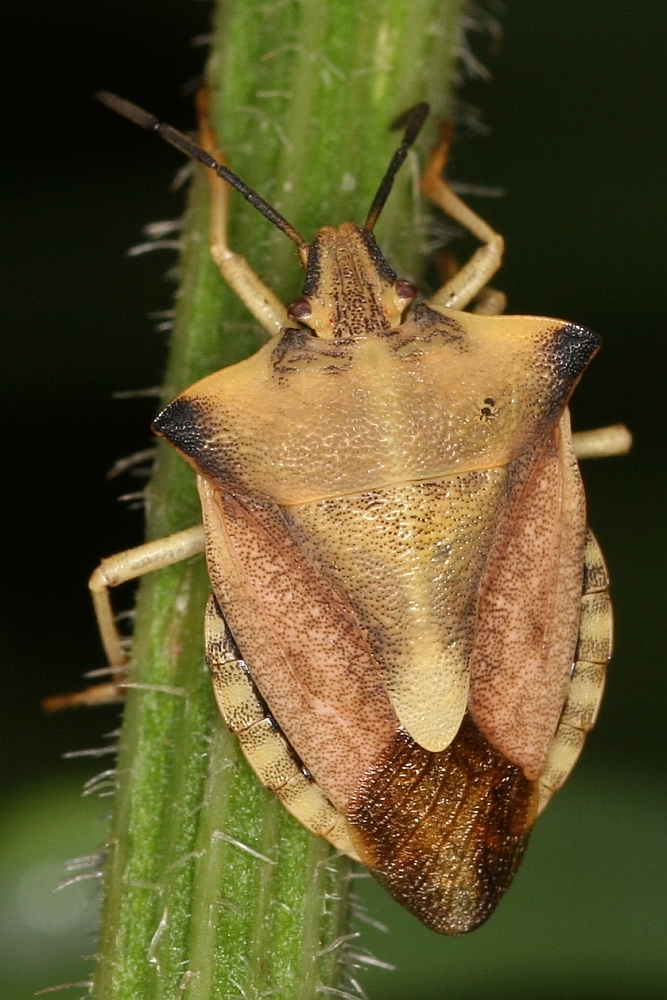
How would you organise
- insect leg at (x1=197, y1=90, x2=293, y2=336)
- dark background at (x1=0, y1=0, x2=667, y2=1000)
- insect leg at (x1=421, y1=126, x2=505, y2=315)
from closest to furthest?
insect leg at (x1=197, y1=90, x2=293, y2=336)
insect leg at (x1=421, y1=126, x2=505, y2=315)
dark background at (x1=0, y1=0, x2=667, y2=1000)

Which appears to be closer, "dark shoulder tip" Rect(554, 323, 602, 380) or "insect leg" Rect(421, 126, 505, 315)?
"dark shoulder tip" Rect(554, 323, 602, 380)

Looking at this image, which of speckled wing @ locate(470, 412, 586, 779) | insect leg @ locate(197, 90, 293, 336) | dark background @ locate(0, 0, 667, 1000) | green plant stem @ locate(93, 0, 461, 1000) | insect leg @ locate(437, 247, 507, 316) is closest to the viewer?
green plant stem @ locate(93, 0, 461, 1000)

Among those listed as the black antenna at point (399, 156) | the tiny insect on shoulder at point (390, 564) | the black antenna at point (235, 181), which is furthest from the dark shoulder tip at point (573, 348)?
the black antenna at point (235, 181)

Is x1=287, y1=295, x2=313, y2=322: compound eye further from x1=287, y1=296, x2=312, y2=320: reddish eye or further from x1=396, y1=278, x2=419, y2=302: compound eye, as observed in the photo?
x1=396, y1=278, x2=419, y2=302: compound eye

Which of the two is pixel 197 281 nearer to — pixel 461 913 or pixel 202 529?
pixel 202 529

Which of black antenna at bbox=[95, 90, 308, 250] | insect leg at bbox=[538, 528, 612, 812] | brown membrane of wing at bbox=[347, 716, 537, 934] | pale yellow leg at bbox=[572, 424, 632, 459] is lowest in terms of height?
brown membrane of wing at bbox=[347, 716, 537, 934]

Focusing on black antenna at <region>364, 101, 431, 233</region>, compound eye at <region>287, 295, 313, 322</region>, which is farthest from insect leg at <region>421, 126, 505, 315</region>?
compound eye at <region>287, 295, 313, 322</region>

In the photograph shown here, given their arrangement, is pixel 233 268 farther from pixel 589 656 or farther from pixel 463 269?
pixel 589 656
